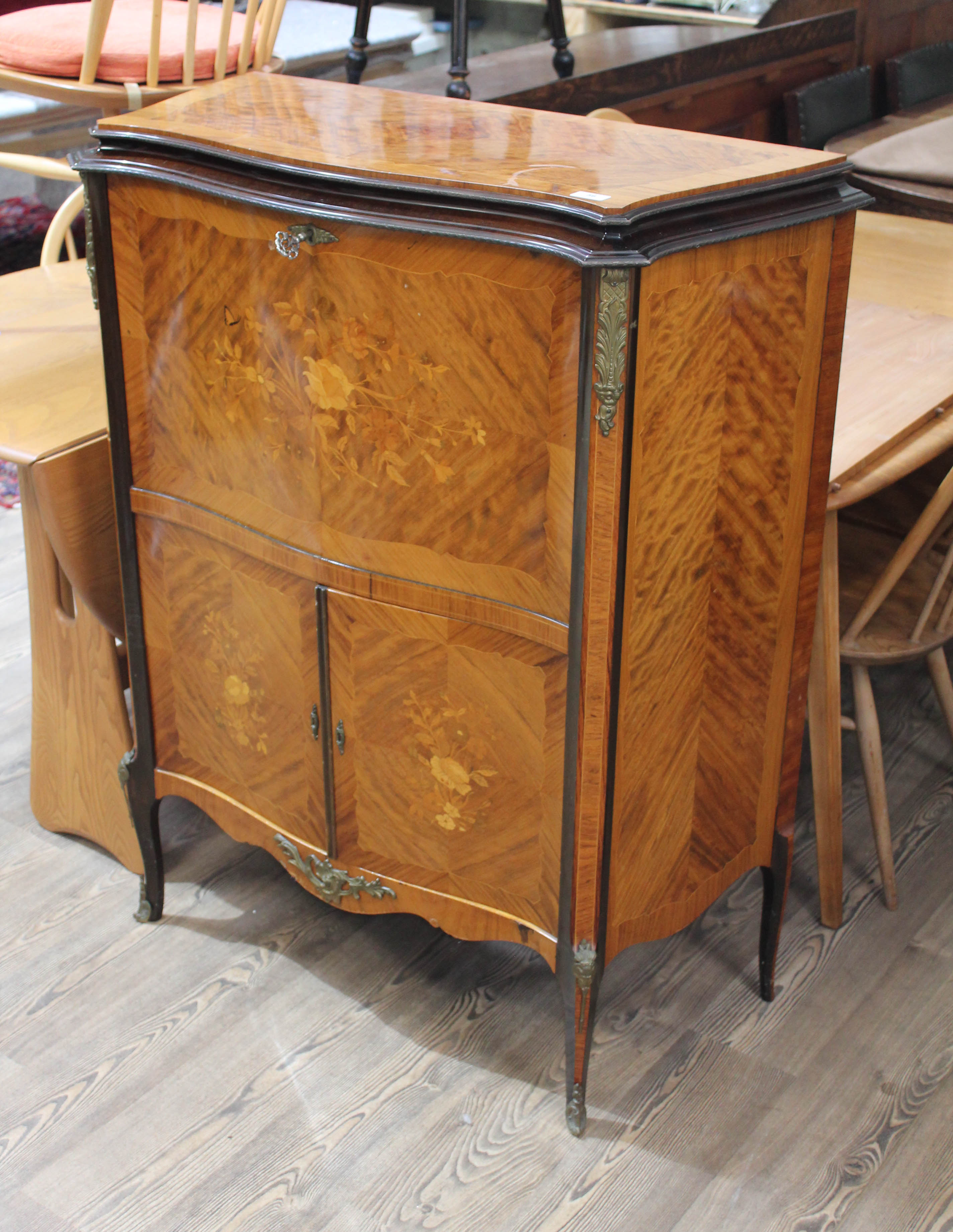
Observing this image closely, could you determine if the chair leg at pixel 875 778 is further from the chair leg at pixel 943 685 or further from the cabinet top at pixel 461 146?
the cabinet top at pixel 461 146

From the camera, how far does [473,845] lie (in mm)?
1554

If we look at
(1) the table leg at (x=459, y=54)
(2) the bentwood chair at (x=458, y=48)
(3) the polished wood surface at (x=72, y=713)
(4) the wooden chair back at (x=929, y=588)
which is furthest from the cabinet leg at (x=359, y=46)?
(4) the wooden chair back at (x=929, y=588)

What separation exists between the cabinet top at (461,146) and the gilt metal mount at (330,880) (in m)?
0.88

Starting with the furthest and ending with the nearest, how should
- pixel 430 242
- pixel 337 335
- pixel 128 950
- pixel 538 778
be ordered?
pixel 128 950 → pixel 538 778 → pixel 337 335 → pixel 430 242

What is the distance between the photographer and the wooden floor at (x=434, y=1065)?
1.53m

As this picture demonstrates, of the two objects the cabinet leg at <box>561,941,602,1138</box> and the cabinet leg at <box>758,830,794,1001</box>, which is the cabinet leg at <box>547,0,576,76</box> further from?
the cabinet leg at <box>561,941,602,1138</box>

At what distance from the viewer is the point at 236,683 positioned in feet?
5.50

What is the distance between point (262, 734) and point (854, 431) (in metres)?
0.91

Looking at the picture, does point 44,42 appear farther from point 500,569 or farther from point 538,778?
point 538,778

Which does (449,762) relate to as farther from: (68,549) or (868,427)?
(868,427)

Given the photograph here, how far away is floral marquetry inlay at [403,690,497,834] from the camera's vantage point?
1490 millimetres

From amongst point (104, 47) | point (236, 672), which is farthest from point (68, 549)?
point (104, 47)

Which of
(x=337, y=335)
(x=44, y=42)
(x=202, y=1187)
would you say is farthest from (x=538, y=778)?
(x=44, y=42)

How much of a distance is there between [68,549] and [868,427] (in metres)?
1.13
